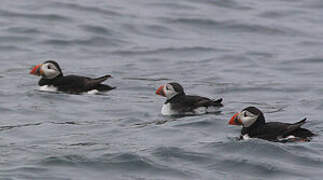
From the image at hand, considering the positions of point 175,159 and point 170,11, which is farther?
point 170,11

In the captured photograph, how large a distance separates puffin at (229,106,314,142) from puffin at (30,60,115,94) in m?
3.60

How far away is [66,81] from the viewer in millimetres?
13359

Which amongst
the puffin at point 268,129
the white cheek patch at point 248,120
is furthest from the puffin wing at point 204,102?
the white cheek patch at point 248,120

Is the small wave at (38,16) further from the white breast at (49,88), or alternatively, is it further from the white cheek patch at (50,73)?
the white breast at (49,88)

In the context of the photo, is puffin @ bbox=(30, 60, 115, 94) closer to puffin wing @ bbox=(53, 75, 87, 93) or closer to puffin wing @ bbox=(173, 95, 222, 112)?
puffin wing @ bbox=(53, 75, 87, 93)

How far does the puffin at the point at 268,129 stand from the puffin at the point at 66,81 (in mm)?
3598

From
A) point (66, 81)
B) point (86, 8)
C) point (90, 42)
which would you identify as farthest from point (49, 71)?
point (86, 8)

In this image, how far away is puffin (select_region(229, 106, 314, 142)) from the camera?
947cm

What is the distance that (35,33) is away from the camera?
18734 millimetres

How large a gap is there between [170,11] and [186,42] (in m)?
3.29

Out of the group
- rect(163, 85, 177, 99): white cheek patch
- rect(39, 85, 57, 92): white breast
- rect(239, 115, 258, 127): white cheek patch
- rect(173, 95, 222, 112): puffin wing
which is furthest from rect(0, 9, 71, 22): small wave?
rect(239, 115, 258, 127): white cheek patch

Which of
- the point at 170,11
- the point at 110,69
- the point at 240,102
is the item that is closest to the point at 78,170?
the point at 240,102

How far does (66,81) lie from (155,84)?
1.80 metres

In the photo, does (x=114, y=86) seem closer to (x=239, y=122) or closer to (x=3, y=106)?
(x=3, y=106)
